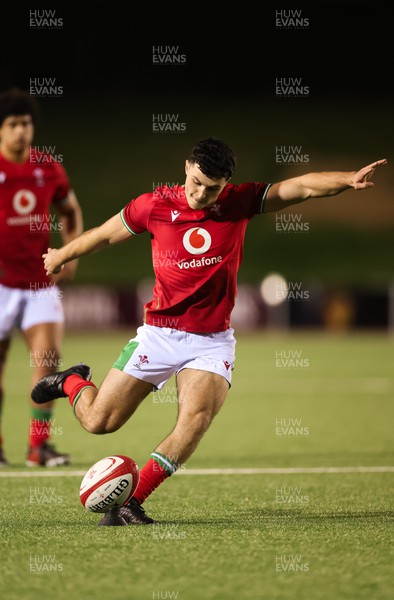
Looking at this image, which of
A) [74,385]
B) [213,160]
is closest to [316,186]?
[213,160]

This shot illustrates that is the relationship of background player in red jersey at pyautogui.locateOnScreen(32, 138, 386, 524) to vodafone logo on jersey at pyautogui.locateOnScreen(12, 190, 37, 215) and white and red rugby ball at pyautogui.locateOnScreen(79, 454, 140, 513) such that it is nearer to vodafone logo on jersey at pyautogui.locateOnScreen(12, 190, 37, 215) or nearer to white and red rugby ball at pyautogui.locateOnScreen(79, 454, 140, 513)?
white and red rugby ball at pyautogui.locateOnScreen(79, 454, 140, 513)

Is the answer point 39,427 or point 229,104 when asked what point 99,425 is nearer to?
point 39,427

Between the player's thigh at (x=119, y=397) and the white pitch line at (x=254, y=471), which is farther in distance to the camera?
the white pitch line at (x=254, y=471)

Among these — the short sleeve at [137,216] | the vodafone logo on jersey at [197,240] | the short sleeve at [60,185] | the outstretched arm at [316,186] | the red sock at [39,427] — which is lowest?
the red sock at [39,427]

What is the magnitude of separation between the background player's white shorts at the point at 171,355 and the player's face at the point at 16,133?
2.63 m

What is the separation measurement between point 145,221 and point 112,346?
14.3 meters

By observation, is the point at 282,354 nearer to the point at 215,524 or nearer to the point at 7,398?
the point at 7,398

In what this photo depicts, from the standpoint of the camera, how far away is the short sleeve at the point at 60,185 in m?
7.58

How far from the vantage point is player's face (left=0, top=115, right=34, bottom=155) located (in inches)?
289

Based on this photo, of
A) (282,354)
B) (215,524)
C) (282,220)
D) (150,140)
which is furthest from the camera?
(150,140)

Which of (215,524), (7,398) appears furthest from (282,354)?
(215,524)

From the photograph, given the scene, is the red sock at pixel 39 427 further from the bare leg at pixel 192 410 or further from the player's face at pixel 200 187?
the player's face at pixel 200 187

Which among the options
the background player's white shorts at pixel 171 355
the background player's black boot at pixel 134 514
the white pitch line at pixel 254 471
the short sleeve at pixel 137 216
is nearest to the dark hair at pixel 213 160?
the short sleeve at pixel 137 216

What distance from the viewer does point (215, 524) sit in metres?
5.00
